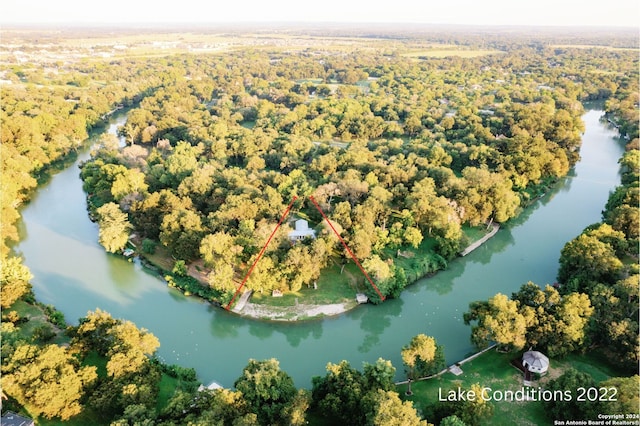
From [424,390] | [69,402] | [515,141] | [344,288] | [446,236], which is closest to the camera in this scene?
[69,402]

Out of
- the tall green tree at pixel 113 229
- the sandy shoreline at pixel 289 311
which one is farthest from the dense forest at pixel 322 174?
the sandy shoreline at pixel 289 311

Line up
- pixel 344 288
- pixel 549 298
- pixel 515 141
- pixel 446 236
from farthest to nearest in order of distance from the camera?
pixel 515 141
pixel 446 236
pixel 344 288
pixel 549 298

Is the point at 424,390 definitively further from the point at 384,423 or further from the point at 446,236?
the point at 446,236

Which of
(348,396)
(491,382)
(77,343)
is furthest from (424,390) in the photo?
(77,343)

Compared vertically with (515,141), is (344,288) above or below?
below

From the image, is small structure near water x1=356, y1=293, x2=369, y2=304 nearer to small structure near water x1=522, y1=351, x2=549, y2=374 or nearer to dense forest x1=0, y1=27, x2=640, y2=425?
dense forest x1=0, y1=27, x2=640, y2=425

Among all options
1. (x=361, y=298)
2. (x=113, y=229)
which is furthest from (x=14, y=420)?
(x=361, y=298)

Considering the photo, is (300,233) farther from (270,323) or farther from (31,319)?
(31,319)
